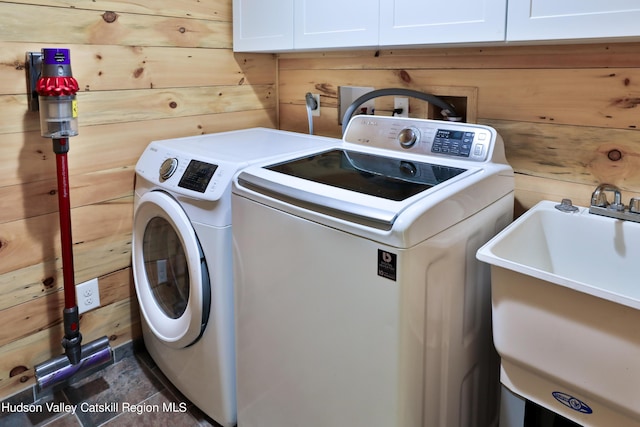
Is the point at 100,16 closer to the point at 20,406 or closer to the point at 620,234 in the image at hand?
the point at 20,406

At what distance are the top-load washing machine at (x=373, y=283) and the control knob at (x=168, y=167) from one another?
0.35m

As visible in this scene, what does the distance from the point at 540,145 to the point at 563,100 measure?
0.15 meters

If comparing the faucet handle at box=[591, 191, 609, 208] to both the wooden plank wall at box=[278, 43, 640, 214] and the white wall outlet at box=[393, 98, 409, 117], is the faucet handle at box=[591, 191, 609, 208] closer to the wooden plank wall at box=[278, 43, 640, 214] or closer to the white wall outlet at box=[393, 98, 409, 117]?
the wooden plank wall at box=[278, 43, 640, 214]

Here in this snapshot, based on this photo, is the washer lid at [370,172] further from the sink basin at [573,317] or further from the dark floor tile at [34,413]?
the dark floor tile at [34,413]

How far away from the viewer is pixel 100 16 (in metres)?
1.70

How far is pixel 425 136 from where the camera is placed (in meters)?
1.56

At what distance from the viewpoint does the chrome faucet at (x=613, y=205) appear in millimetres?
1258

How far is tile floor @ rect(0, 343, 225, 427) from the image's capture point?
1703 mm

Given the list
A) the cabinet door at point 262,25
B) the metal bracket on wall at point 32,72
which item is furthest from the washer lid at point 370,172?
the metal bracket on wall at point 32,72

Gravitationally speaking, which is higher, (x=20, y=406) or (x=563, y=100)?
(x=563, y=100)

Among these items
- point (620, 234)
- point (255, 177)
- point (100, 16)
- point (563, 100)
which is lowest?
point (620, 234)

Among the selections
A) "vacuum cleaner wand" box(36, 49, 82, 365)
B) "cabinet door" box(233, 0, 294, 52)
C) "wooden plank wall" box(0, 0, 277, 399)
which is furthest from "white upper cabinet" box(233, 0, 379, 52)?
"vacuum cleaner wand" box(36, 49, 82, 365)

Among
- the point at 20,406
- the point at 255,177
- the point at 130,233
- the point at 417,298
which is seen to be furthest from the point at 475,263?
the point at 20,406

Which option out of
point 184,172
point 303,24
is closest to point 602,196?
point 303,24
